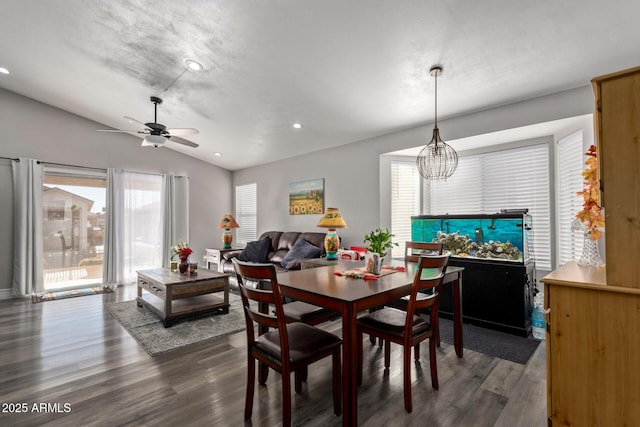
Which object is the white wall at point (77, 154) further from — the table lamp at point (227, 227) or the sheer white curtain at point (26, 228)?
the table lamp at point (227, 227)

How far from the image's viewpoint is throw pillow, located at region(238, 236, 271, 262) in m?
5.30

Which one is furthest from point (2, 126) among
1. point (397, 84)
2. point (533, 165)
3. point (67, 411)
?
point (533, 165)

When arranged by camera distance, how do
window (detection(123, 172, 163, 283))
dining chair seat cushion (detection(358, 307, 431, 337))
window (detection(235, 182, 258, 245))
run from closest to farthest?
1. dining chair seat cushion (detection(358, 307, 431, 337))
2. window (detection(123, 172, 163, 283))
3. window (detection(235, 182, 258, 245))

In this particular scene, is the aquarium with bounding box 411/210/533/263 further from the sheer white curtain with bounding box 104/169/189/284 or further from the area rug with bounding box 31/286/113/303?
the area rug with bounding box 31/286/113/303

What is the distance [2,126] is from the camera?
455 centimetres

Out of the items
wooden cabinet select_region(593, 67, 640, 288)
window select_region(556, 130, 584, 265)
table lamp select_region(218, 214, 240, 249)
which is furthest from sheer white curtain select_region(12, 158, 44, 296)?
window select_region(556, 130, 584, 265)

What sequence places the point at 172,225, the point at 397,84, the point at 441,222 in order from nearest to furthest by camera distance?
the point at 397,84 → the point at 441,222 → the point at 172,225

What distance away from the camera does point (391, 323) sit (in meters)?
2.00

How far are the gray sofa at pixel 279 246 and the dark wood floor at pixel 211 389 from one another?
2040 millimetres

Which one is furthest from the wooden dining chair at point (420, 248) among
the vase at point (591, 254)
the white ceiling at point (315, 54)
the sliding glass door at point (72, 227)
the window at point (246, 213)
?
the sliding glass door at point (72, 227)

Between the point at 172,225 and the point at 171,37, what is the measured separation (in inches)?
165

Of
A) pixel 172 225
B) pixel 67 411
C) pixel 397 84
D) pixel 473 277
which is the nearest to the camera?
pixel 67 411

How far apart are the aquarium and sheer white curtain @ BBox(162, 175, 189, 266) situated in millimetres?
4895

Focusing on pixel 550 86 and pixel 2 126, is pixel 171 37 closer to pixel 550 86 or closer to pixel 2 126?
pixel 550 86
